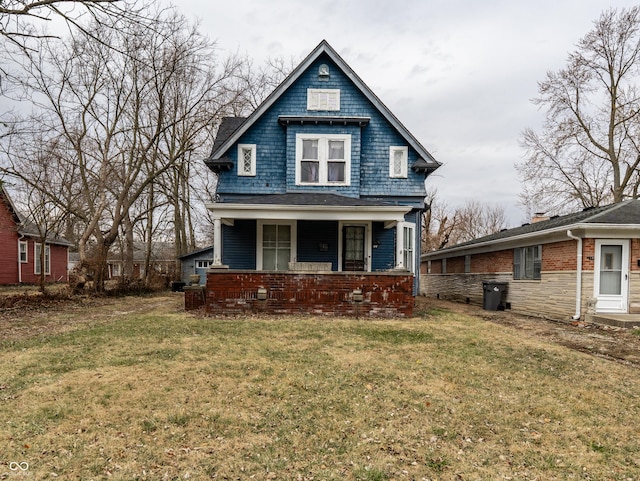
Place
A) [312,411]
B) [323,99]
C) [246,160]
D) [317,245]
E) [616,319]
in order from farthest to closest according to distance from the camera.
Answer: [246,160] < [323,99] < [317,245] < [616,319] < [312,411]

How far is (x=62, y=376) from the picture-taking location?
5383 millimetres

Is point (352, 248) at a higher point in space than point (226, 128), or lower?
lower

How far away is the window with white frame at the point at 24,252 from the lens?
83.2 ft

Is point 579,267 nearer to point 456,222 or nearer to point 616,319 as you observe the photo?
point 616,319

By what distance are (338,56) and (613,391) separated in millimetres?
12296

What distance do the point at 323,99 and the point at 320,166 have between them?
93.1 inches

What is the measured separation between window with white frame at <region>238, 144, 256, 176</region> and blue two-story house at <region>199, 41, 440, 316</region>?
0.11ft

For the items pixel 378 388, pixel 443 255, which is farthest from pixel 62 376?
pixel 443 255

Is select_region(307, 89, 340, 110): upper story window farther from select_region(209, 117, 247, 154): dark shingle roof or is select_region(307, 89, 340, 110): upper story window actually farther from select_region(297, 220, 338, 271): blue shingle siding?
select_region(297, 220, 338, 271): blue shingle siding

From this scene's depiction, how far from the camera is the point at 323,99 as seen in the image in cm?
1390

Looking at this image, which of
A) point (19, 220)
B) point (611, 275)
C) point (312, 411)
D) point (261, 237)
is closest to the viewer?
point (312, 411)

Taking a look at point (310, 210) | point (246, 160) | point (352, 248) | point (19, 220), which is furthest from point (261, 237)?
point (19, 220)

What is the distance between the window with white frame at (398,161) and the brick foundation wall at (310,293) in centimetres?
472

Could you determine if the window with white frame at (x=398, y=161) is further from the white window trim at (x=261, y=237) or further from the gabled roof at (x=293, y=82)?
the white window trim at (x=261, y=237)
